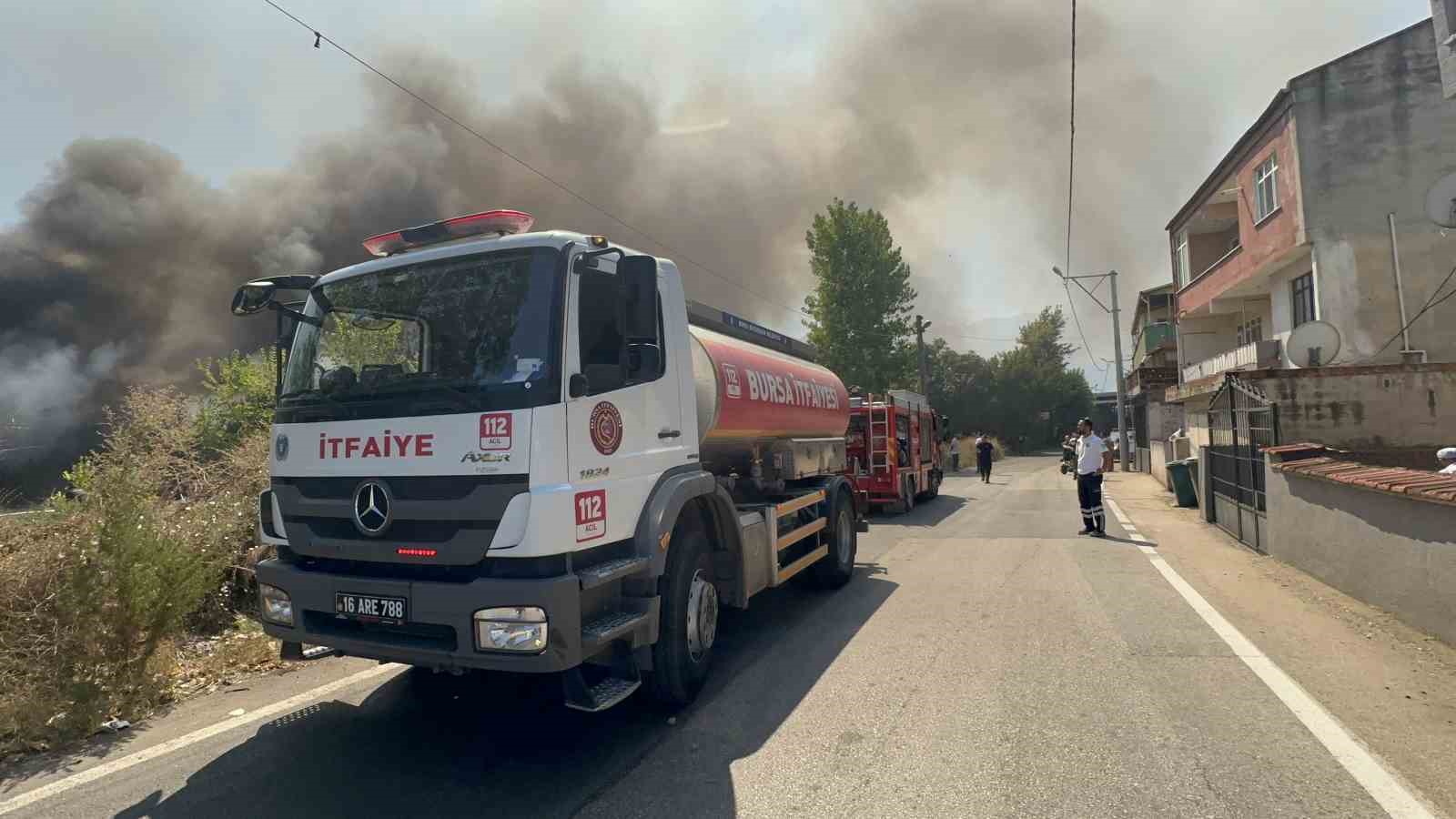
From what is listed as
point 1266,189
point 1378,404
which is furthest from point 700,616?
point 1266,189

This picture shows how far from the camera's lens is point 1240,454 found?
10016mm

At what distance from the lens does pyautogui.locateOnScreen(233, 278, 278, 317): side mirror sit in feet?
13.9

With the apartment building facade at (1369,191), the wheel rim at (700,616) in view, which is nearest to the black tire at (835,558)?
the wheel rim at (700,616)

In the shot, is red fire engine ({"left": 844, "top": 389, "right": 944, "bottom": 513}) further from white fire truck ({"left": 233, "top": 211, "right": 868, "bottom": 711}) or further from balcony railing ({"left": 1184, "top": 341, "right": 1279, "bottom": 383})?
white fire truck ({"left": 233, "top": 211, "right": 868, "bottom": 711})

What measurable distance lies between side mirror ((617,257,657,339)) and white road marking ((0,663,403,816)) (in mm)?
2932

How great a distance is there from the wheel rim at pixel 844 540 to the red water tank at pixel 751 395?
88 centimetres

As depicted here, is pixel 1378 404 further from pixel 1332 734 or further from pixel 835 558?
pixel 1332 734

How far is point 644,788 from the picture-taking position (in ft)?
10.7

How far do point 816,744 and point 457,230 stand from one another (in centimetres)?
326

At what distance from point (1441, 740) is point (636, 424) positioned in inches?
163

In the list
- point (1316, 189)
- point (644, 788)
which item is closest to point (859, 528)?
point (644, 788)

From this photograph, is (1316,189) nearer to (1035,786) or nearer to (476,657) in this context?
(1035,786)

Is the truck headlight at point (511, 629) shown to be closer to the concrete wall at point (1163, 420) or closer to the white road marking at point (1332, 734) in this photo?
the white road marking at point (1332, 734)

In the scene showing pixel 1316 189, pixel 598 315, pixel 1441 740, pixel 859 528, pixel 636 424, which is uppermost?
pixel 1316 189
